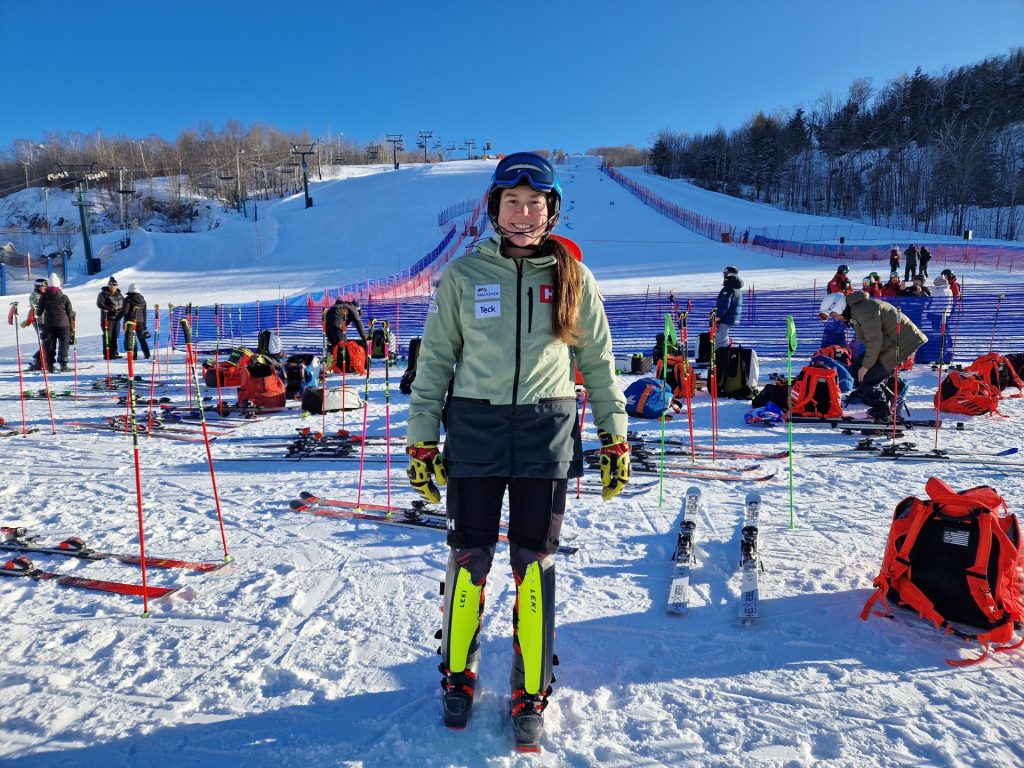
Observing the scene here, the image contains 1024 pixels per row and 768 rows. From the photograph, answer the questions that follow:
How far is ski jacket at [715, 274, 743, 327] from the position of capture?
1150cm

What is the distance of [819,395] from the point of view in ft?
24.5

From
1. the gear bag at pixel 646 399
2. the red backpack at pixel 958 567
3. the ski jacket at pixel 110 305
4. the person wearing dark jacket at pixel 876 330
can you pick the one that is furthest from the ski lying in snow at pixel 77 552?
the ski jacket at pixel 110 305

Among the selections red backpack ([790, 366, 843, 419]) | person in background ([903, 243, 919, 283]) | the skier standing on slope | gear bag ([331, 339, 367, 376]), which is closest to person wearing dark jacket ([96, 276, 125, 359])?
gear bag ([331, 339, 367, 376])

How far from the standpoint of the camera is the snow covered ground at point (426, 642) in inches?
84.0

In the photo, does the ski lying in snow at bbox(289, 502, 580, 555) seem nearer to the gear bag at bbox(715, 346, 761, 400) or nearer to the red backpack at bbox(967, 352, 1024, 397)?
the gear bag at bbox(715, 346, 761, 400)

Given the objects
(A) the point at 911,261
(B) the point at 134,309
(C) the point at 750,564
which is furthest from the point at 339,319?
(A) the point at 911,261

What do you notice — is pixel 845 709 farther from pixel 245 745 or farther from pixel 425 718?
pixel 245 745

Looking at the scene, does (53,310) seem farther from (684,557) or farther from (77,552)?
(684,557)

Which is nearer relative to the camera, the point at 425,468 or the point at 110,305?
the point at 425,468

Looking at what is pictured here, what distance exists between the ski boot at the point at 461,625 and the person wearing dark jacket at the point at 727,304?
1028cm

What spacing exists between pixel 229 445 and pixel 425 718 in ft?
16.9

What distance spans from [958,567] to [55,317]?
44.8 feet

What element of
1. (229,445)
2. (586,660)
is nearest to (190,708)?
(586,660)

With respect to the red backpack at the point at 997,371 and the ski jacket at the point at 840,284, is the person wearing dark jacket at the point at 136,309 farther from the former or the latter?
the red backpack at the point at 997,371
